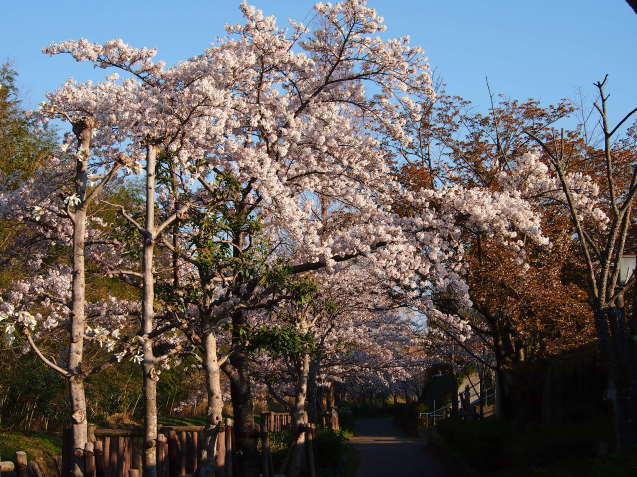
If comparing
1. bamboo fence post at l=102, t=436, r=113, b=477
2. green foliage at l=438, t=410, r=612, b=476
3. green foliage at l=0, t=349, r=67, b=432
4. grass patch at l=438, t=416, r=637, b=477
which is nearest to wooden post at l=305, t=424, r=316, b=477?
grass patch at l=438, t=416, r=637, b=477

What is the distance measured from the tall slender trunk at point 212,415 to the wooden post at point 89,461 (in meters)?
1.78

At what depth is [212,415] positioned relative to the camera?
10.8m

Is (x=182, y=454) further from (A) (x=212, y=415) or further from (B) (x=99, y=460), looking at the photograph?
(B) (x=99, y=460)

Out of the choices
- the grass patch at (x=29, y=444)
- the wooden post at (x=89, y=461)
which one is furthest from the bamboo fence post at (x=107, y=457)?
the grass patch at (x=29, y=444)

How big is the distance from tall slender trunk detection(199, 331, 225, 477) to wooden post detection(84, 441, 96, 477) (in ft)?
5.86

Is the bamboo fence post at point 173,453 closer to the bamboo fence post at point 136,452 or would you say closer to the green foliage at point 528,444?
the bamboo fence post at point 136,452

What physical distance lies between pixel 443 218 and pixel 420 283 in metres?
1.81

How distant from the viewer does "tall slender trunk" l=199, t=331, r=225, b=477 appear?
33.0 ft

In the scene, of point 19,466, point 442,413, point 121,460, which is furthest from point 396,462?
point 442,413

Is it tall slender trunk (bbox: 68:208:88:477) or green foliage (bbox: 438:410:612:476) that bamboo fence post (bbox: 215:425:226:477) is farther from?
green foliage (bbox: 438:410:612:476)

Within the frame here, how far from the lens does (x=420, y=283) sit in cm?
1512

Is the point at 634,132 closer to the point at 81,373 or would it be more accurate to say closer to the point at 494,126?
the point at 494,126

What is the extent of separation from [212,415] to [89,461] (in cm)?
244

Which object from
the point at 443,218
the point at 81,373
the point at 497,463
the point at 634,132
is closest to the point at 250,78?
the point at 443,218
